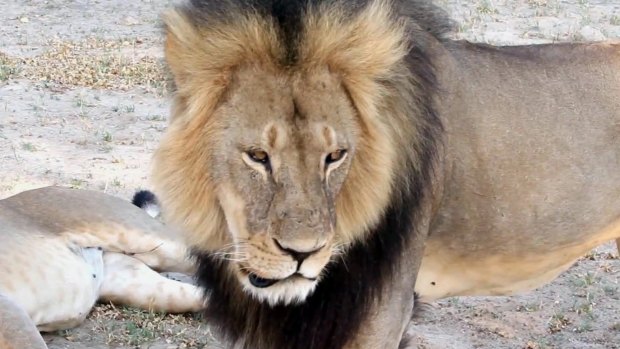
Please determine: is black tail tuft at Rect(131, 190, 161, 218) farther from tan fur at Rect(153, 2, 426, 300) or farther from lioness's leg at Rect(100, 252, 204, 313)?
tan fur at Rect(153, 2, 426, 300)

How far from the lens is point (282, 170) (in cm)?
288

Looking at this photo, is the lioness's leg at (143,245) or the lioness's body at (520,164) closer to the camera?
the lioness's body at (520,164)

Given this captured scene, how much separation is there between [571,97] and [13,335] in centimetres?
208

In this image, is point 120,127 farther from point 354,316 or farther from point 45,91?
point 354,316

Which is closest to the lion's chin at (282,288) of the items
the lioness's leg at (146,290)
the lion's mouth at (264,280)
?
the lion's mouth at (264,280)

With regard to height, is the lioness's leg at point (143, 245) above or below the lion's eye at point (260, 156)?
below

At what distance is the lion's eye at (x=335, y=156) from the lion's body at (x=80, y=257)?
1976mm

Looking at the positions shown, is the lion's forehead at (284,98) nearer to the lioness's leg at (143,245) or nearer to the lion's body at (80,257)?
the lion's body at (80,257)

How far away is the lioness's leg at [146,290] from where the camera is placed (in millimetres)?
4836

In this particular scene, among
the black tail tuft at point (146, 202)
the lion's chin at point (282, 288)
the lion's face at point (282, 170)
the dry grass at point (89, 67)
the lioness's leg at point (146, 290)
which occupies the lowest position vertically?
the lioness's leg at point (146, 290)

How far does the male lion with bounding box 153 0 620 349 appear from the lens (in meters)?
2.94

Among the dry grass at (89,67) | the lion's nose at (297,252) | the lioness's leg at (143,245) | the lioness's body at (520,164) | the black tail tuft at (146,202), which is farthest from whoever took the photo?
the dry grass at (89,67)

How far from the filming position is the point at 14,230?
4852mm

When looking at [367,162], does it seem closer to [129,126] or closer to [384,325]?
[384,325]
